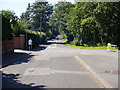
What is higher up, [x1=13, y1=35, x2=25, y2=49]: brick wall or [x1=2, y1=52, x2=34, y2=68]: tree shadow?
[x1=13, y1=35, x2=25, y2=49]: brick wall

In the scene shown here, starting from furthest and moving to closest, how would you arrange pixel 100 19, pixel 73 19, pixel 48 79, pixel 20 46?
pixel 73 19, pixel 100 19, pixel 20 46, pixel 48 79

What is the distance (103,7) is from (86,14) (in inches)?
414

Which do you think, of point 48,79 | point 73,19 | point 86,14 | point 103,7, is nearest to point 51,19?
point 73,19

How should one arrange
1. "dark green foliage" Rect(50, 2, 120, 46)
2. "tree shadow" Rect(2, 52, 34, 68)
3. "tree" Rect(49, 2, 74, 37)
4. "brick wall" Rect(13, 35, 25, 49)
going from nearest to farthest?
"tree shadow" Rect(2, 52, 34, 68), "brick wall" Rect(13, 35, 25, 49), "dark green foliage" Rect(50, 2, 120, 46), "tree" Rect(49, 2, 74, 37)

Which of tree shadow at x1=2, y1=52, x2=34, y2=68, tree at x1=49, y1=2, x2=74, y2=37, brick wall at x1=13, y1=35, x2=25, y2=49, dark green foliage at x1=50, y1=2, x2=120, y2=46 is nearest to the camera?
tree shadow at x1=2, y1=52, x2=34, y2=68

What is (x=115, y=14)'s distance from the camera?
36.6 m

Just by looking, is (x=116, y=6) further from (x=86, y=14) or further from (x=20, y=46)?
(x=20, y=46)

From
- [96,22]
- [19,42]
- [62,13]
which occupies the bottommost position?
[19,42]

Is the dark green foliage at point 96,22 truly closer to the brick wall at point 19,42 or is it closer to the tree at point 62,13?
the tree at point 62,13

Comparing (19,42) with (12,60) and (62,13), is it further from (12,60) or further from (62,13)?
(62,13)

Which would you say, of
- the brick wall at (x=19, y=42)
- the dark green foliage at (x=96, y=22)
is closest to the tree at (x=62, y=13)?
the dark green foliage at (x=96, y=22)

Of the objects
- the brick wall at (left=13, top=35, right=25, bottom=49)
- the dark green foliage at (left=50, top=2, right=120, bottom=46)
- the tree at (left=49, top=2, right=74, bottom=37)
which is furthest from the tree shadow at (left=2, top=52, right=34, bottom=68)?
the tree at (left=49, top=2, right=74, bottom=37)

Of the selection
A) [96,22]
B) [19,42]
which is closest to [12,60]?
[19,42]

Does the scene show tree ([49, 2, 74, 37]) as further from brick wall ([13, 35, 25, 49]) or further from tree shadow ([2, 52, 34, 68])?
tree shadow ([2, 52, 34, 68])
